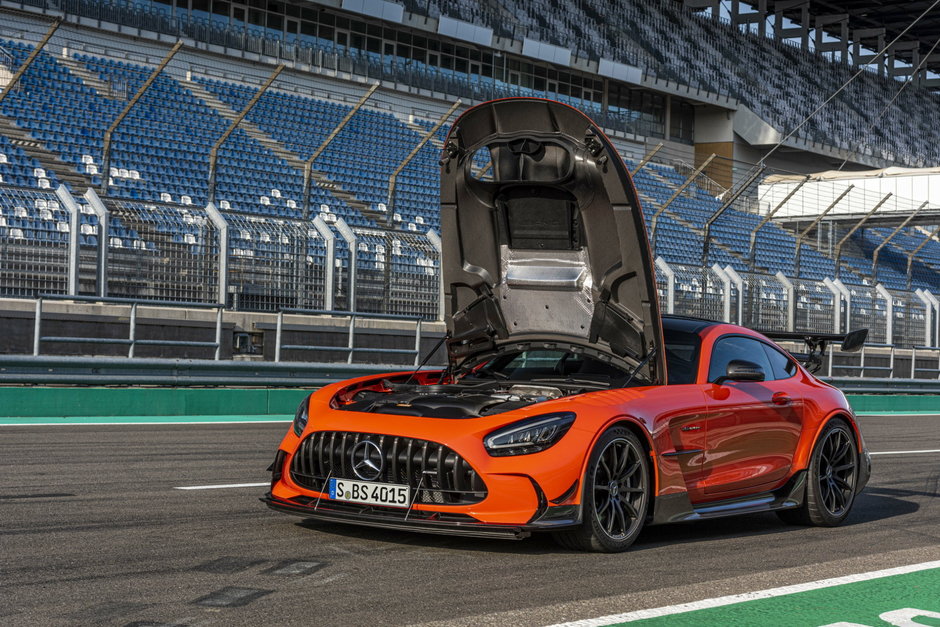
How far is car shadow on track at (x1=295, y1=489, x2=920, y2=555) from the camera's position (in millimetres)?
6164

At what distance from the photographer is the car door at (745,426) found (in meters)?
6.95

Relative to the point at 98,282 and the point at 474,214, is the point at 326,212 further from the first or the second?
the point at 474,214

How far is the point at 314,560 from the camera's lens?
5.54 metres

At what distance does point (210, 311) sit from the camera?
1648cm

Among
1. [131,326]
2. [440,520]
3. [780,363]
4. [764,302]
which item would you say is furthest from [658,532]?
[764,302]

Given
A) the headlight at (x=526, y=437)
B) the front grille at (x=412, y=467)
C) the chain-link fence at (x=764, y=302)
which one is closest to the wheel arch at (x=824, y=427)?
the headlight at (x=526, y=437)

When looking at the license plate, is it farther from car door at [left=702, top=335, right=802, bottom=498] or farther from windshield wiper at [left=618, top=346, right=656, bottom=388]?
car door at [left=702, top=335, right=802, bottom=498]

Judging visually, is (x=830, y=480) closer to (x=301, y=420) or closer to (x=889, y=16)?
(x=301, y=420)

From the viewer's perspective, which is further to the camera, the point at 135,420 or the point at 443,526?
the point at 135,420

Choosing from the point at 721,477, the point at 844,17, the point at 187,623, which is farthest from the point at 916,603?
the point at 844,17

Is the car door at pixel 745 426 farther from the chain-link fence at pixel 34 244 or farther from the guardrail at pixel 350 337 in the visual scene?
the chain-link fence at pixel 34 244

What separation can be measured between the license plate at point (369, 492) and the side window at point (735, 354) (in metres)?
2.25

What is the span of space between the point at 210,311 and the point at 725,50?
47.1 metres

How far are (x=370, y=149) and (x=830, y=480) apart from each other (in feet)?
84.1
